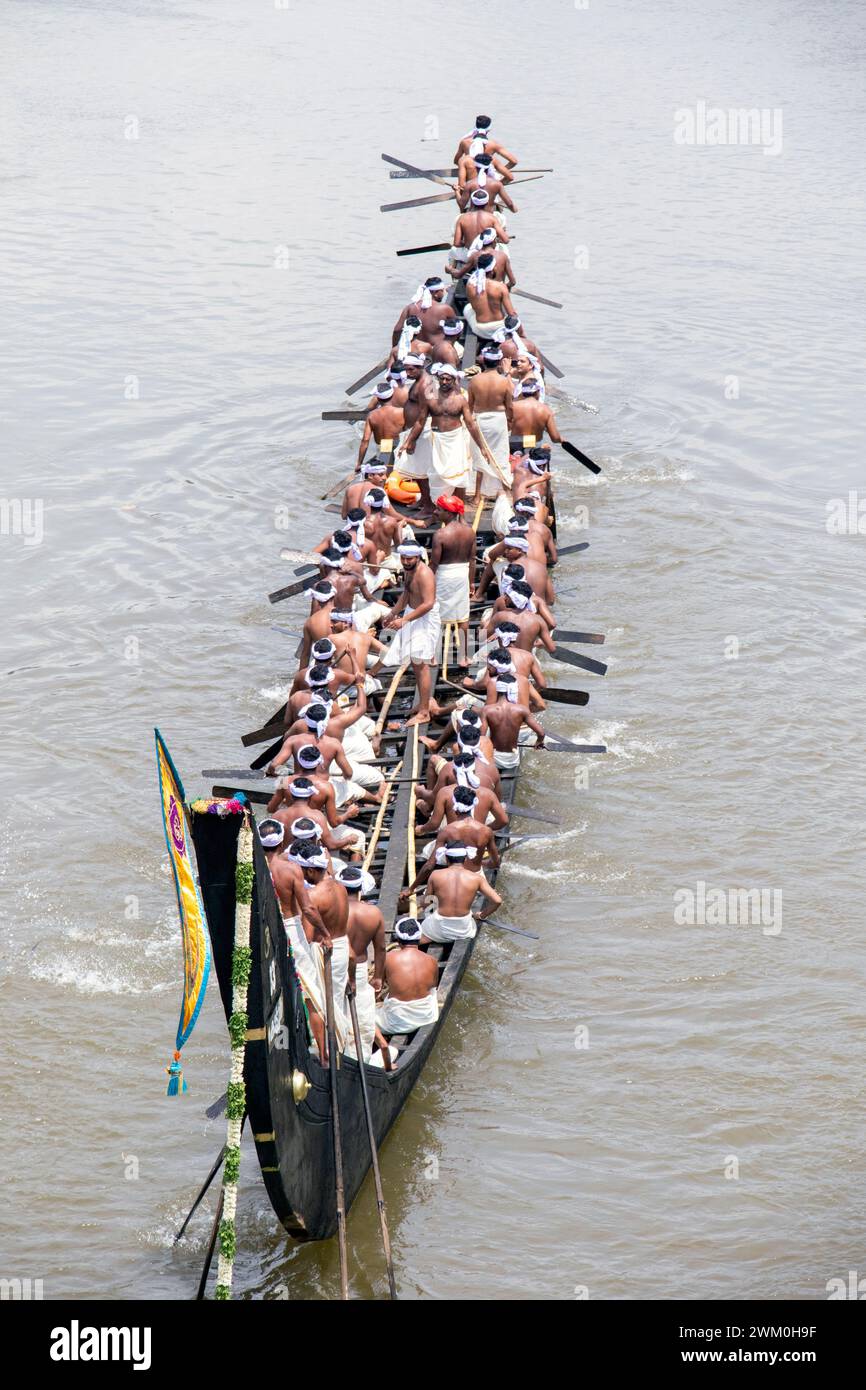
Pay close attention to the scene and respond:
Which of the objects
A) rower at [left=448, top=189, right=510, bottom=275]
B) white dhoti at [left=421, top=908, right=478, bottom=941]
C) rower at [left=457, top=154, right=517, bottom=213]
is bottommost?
white dhoti at [left=421, top=908, right=478, bottom=941]

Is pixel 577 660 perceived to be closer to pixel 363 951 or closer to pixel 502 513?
pixel 502 513

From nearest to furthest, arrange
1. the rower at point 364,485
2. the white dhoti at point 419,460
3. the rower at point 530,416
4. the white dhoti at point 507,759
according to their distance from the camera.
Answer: the white dhoti at point 507,759, the rower at point 364,485, the white dhoti at point 419,460, the rower at point 530,416

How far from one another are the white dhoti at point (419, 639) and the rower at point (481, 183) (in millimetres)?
11114

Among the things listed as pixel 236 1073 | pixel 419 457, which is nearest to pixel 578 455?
pixel 419 457

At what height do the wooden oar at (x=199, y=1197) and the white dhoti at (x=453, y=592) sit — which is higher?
the white dhoti at (x=453, y=592)

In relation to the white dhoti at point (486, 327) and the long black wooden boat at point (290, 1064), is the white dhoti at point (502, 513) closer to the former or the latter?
the white dhoti at point (486, 327)

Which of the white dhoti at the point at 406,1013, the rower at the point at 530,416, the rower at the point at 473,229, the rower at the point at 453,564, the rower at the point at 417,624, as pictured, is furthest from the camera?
the rower at the point at 473,229

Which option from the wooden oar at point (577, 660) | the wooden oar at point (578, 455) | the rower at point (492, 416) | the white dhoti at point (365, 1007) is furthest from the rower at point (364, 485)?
the white dhoti at point (365, 1007)

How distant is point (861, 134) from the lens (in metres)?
38.4

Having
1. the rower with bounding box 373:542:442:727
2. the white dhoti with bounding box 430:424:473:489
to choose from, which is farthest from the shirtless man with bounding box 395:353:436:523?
the rower with bounding box 373:542:442:727

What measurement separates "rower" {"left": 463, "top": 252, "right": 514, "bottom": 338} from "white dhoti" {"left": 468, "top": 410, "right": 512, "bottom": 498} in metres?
2.31

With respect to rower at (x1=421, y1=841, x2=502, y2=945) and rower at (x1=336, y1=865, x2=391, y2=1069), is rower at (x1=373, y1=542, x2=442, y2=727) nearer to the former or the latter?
rower at (x1=421, y1=841, x2=502, y2=945)

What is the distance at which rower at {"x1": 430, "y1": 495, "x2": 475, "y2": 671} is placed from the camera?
15125mm

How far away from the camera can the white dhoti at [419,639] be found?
1452 cm
